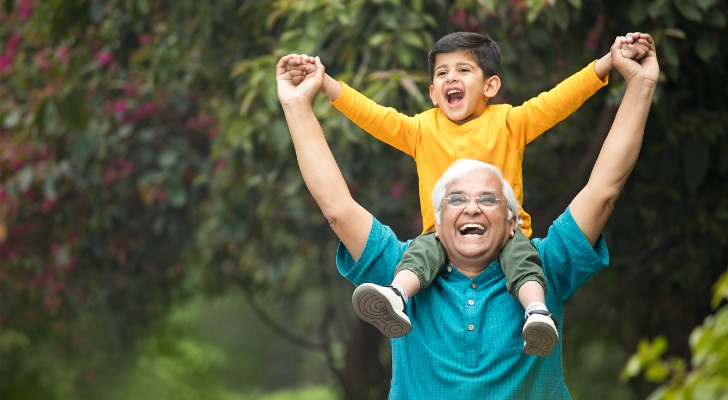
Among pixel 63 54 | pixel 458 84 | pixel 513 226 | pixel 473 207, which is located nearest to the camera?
pixel 473 207

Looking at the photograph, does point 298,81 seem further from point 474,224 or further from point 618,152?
point 618,152

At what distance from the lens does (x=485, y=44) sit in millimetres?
3627

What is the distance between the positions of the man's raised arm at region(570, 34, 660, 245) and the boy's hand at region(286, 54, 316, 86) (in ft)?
2.56

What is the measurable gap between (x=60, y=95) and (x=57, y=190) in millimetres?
856

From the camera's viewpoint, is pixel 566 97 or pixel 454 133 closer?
pixel 566 97

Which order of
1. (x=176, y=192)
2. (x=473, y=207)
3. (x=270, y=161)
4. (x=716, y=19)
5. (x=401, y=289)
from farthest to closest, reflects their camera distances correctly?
(x=176, y=192) → (x=270, y=161) → (x=716, y=19) → (x=473, y=207) → (x=401, y=289)

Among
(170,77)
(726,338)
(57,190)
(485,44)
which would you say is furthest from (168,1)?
(726,338)

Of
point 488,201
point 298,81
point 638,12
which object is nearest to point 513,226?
point 488,201

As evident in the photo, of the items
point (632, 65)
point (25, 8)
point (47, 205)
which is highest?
point (632, 65)

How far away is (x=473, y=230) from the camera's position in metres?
3.38

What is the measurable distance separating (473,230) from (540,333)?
38 cm

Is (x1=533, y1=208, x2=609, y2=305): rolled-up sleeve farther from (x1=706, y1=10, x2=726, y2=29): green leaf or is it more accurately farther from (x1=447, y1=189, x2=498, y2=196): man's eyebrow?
(x1=706, y1=10, x2=726, y2=29): green leaf

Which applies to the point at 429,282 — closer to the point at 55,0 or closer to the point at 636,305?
the point at 55,0

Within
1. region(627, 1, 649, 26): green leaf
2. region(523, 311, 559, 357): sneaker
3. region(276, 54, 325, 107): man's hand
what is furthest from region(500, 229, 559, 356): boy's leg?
region(627, 1, 649, 26): green leaf
